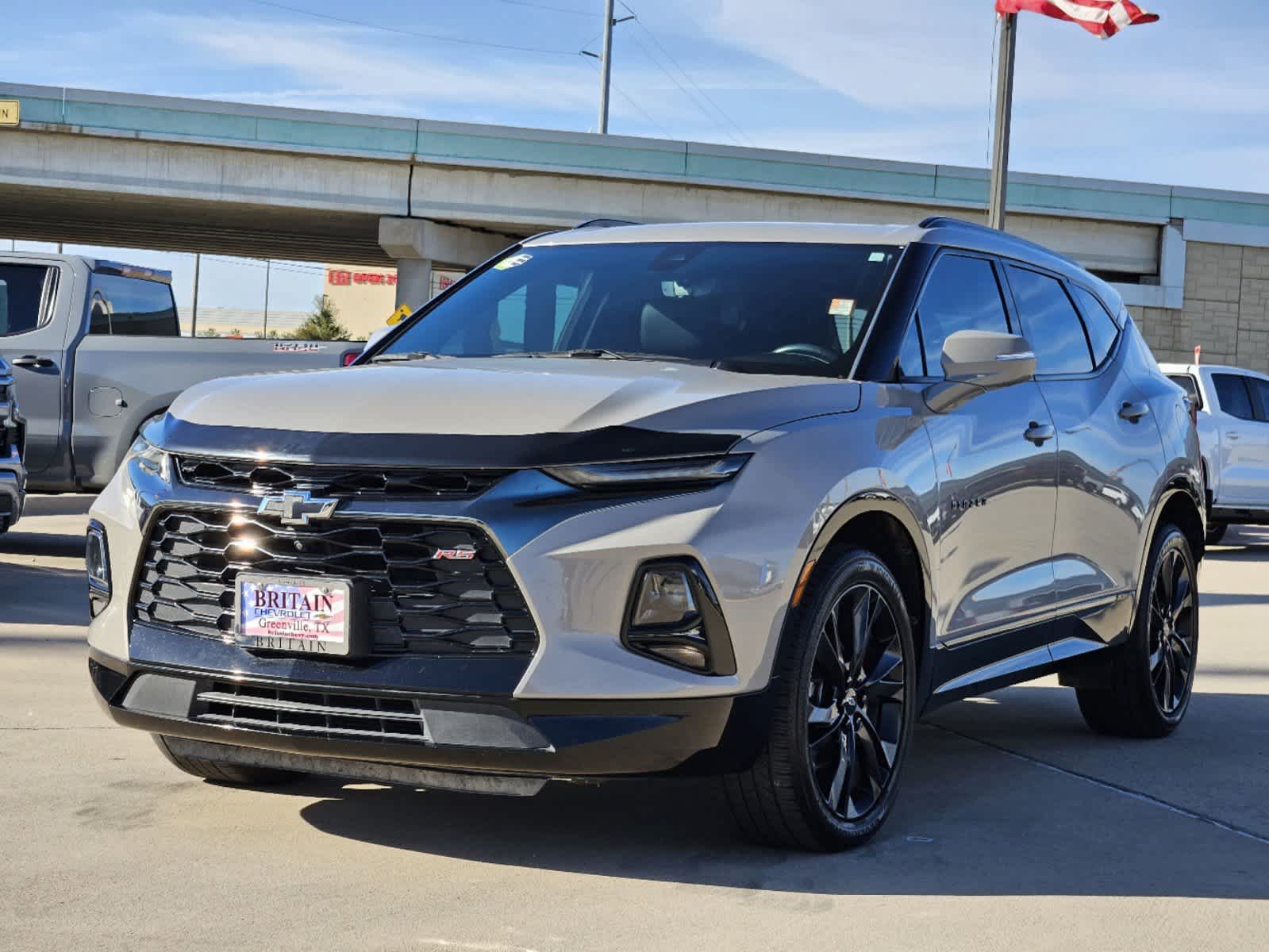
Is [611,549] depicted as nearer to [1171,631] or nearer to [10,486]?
[1171,631]

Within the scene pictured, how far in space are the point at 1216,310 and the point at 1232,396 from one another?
25944 mm

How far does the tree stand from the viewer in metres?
112

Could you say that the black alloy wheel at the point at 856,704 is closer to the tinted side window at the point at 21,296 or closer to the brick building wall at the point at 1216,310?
the tinted side window at the point at 21,296

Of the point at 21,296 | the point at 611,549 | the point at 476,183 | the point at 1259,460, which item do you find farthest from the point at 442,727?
the point at 476,183

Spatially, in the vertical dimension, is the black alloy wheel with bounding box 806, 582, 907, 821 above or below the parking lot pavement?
above

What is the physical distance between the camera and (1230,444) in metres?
17.8

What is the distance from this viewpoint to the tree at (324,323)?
112438mm

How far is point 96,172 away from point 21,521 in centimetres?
2604

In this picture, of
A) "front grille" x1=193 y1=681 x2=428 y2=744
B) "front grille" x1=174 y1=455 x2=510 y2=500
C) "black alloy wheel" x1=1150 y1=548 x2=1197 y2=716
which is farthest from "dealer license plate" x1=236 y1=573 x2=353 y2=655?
"black alloy wheel" x1=1150 y1=548 x2=1197 y2=716

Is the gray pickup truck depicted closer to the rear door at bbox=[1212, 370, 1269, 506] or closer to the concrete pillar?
the rear door at bbox=[1212, 370, 1269, 506]

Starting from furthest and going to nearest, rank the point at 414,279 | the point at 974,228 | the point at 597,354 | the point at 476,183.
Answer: the point at 414,279, the point at 476,183, the point at 974,228, the point at 597,354

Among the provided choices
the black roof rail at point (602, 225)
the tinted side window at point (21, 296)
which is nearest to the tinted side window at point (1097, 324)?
the black roof rail at point (602, 225)

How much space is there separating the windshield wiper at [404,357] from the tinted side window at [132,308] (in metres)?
7.41

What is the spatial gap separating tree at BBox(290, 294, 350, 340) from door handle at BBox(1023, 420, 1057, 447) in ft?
334
